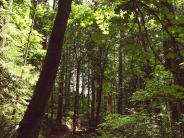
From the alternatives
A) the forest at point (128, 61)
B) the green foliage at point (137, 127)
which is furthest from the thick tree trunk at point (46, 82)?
the green foliage at point (137, 127)

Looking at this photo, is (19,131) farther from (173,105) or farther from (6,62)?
(173,105)

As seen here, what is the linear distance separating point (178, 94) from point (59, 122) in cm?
2524

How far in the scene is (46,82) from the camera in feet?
15.1

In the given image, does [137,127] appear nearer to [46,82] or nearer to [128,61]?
[128,61]

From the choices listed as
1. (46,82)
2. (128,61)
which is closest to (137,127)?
(128,61)

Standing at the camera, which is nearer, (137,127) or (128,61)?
(128,61)

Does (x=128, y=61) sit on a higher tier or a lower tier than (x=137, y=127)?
higher

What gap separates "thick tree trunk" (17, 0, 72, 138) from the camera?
449cm

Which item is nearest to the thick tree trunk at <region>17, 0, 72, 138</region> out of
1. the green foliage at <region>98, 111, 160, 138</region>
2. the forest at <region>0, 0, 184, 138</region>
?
the forest at <region>0, 0, 184, 138</region>

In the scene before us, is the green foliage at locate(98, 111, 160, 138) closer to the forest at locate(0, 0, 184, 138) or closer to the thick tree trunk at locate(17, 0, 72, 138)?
the forest at locate(0, 0, 184, 138)

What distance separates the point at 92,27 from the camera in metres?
26.5

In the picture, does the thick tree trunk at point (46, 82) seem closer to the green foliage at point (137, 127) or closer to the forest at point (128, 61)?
the forest at point (128, 61)

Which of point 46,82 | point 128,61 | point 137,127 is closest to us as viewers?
point 46,82

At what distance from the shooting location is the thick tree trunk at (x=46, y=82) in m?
4.49
